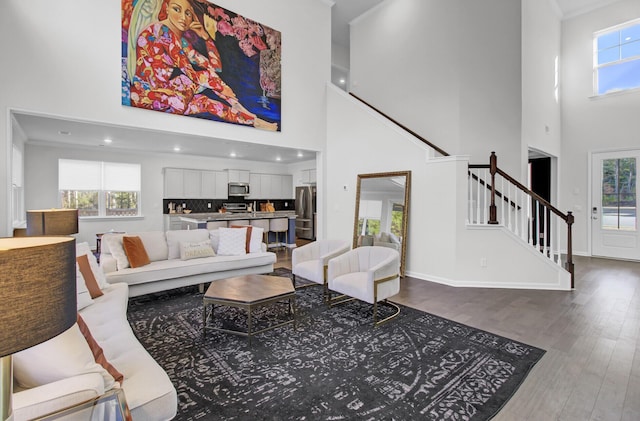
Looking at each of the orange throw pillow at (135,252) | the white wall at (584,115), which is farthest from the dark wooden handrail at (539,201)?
the orange throw pillow at (135,252)

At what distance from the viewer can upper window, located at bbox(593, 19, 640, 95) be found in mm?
6426

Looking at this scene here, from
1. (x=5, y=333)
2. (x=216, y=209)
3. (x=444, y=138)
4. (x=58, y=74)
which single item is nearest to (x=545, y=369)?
(x=5, y=333)

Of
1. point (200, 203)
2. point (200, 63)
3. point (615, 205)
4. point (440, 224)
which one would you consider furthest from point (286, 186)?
point (615, 205)

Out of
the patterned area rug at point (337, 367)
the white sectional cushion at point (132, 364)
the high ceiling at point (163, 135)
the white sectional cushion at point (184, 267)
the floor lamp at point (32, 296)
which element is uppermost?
the high ceiling at point (163, 135)

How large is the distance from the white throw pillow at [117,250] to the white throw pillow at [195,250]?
71cm

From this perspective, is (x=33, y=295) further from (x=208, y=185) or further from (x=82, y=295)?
(x=208, y=185)

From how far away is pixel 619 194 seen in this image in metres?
6.54

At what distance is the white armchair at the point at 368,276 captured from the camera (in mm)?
3342

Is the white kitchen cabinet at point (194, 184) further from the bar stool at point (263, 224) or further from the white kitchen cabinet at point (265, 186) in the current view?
the bar stool at point (263, 224)

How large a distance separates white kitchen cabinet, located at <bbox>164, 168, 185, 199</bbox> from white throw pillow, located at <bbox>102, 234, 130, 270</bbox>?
4613 millimetres

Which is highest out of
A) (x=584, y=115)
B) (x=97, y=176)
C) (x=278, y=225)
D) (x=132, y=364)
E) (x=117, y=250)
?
(x=584, y=115)

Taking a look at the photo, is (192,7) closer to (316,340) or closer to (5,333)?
(316,340)

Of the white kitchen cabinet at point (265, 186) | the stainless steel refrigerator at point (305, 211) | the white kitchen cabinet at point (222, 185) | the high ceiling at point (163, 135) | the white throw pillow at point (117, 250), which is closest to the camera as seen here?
the white throw pillow at point (117, 250)

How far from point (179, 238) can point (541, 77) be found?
7693mm
